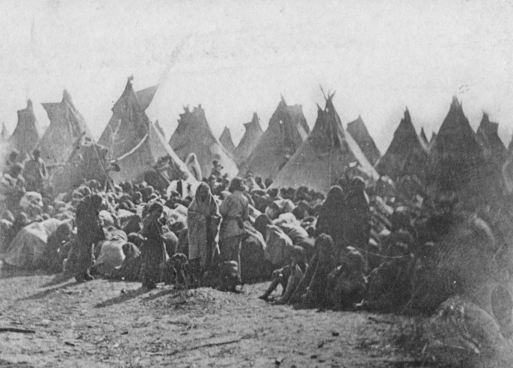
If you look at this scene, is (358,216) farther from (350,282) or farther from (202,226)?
(202,226)

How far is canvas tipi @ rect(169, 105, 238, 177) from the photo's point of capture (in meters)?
6.43

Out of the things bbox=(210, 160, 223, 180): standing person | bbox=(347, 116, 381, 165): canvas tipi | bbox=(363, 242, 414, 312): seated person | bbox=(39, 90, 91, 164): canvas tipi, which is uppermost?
bbox=(39, 90, 91, 164): canvas tipi

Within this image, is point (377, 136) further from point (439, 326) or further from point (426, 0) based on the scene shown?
point (439, 326)

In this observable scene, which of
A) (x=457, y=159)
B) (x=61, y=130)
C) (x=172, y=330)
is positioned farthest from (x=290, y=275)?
(x=61, y=130)

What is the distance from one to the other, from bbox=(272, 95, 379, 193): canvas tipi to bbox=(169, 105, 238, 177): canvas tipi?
87cm

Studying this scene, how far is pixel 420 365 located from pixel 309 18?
11.3 ft

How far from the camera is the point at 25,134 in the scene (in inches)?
265

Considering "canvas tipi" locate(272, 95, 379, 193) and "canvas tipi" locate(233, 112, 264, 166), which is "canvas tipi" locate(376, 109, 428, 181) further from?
"canvas tipi" locate(233, 112, 264, 166)

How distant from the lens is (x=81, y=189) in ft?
21.5

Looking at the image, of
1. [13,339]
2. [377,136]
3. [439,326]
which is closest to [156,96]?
[377,136]

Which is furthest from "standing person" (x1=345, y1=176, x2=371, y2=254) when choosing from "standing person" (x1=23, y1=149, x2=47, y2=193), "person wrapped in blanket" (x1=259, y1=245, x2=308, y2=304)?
"standing person" (x1=23, y1=149, x2=47, y2=193)

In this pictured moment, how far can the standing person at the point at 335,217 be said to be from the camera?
592 cm

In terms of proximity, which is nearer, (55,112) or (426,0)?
(426,0)

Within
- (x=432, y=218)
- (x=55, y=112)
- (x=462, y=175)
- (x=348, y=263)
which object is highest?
(x=55, y=112)
